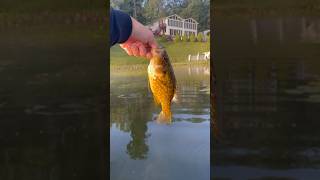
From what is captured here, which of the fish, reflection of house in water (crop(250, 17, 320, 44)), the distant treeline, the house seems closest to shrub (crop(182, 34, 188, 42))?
the house

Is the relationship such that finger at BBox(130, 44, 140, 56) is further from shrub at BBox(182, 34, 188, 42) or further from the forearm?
shrub at BBox(182, 34, 188, 42)

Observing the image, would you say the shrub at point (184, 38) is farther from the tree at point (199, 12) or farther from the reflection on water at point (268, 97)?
the reflection on water at point (268, 97)

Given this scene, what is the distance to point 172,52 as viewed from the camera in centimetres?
263

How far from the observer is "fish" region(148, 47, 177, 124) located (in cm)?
262

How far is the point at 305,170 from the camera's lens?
101 inches

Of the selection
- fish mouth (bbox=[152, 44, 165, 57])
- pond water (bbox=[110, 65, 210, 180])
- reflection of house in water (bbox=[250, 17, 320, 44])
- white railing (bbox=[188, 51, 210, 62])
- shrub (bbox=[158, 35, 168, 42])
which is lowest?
pond water (bbox=[110, 65, 210, 180])

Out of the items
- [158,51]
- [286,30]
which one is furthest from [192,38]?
[286,30]

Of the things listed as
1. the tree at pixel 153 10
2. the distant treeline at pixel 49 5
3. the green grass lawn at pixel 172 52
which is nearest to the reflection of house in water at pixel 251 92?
the green grass lawn at pixel 172 52

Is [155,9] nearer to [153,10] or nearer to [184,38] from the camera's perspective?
[153,10]

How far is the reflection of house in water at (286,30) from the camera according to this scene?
8.43 ft

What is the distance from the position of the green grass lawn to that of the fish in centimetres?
4

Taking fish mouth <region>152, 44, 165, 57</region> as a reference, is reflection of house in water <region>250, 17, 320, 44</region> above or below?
above

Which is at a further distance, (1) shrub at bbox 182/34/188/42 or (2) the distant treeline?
(1) shrub at bbox 182/34/188/42

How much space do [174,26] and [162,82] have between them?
1.20 ft
